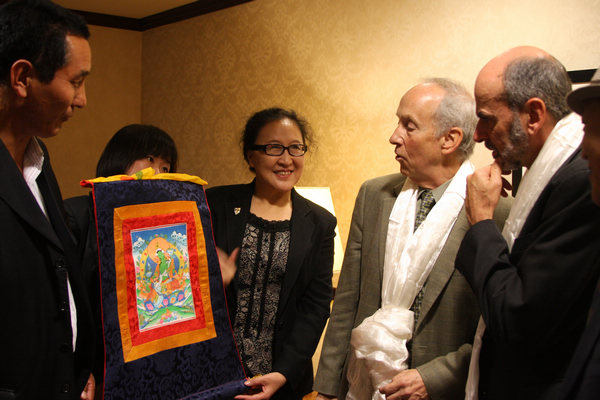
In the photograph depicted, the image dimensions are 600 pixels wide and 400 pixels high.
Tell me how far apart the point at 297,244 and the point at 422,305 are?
1.90 feet

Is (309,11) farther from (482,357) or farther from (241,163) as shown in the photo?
(482,357)

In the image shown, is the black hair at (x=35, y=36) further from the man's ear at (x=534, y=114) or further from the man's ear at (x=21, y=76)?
the man's ear at (x=534, y=114)

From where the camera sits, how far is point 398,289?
1.65m

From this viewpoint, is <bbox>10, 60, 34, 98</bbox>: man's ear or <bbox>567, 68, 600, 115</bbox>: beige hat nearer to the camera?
<bbox>567, 68, 600, 115</bbox>: beige hat

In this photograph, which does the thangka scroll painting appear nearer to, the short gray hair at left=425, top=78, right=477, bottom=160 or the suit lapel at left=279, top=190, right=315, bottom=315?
the suit lapel at left=279, top=190, right=315, bottom=315

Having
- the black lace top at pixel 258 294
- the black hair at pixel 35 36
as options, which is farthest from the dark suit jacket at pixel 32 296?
the black lace top at pixel 258 294

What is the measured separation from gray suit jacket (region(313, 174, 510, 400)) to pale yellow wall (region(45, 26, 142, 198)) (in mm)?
3798

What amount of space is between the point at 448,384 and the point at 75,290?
1082 millimetres

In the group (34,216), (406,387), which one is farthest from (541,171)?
(34,216)

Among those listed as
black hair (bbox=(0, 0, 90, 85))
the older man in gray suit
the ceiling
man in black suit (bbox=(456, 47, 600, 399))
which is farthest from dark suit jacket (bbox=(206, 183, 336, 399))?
the ceiling

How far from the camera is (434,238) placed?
1653 mm

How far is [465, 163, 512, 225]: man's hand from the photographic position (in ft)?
4.60

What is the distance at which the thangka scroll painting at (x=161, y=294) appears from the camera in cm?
150

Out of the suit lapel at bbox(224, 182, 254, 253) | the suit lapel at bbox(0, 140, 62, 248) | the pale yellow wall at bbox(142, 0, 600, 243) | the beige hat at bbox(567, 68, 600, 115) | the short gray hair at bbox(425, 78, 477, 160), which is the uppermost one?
the pale yellow wall at bbox(142, 0, 600, 243)
